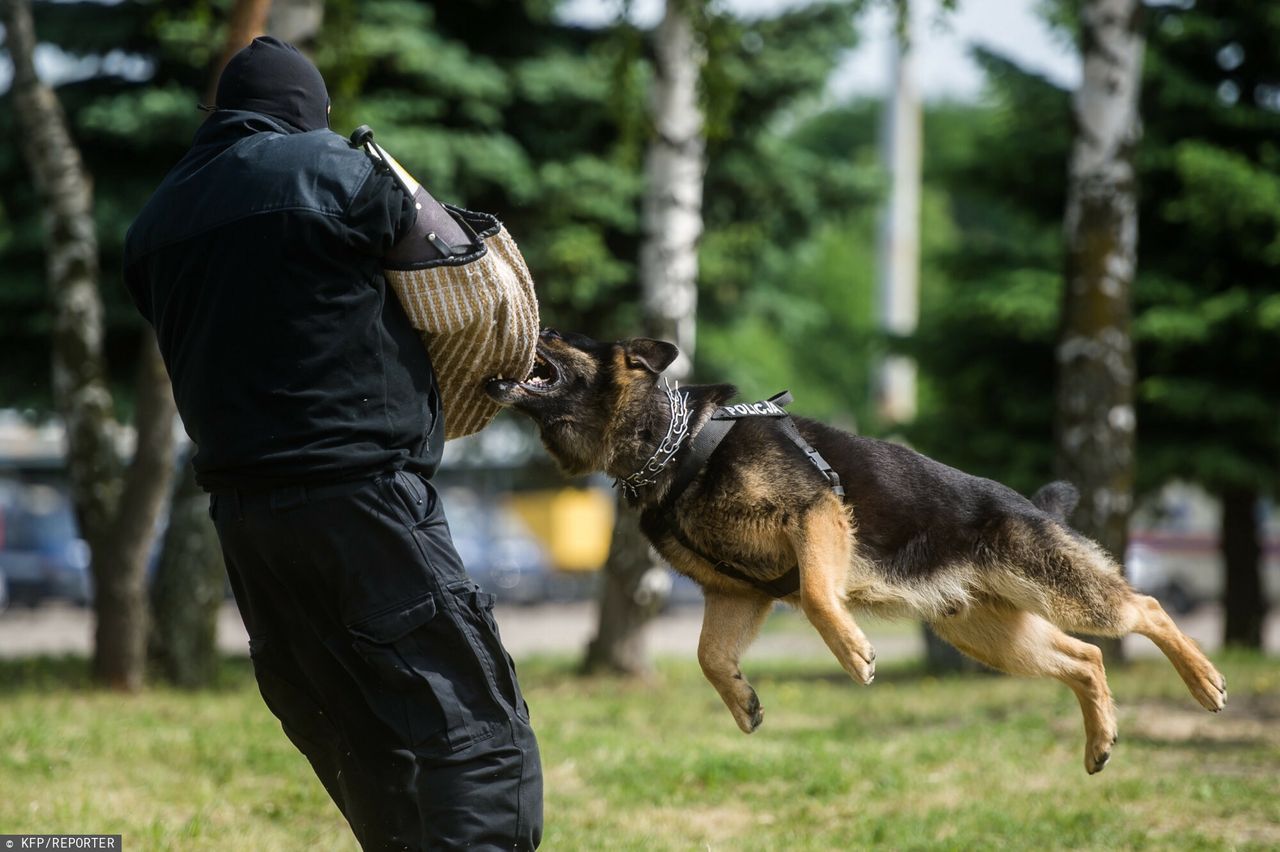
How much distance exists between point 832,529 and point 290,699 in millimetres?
1898

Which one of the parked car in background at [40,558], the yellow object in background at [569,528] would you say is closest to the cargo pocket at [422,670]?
the parked car in background at [40,558]

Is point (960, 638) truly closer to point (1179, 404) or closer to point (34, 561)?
point (1179, 404)

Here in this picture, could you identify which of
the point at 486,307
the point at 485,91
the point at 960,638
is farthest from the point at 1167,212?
the point at 486,307

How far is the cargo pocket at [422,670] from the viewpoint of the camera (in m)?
3.36

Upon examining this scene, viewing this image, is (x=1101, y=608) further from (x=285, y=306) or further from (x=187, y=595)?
(x=187, y=595)

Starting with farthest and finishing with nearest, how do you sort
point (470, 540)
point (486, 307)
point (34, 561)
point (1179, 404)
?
point (470, 540) → point (34, 561) → point (1179, 404) → point (486, 307)

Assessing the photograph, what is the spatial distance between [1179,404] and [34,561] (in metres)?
21.4

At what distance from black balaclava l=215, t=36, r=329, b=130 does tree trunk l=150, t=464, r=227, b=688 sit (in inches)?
257

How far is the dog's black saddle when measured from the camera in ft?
15.1

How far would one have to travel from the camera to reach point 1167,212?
12445 millimetres

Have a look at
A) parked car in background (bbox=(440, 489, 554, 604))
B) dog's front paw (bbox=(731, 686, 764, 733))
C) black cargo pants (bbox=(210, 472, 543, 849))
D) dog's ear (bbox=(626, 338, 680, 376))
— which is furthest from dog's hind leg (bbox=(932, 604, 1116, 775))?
parked car in background (bbox=(440, 489, 554, 604))

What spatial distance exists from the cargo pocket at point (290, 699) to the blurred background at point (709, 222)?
6.28 meters

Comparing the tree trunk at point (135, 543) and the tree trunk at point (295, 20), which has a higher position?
the tree trunk at point (295, 20)

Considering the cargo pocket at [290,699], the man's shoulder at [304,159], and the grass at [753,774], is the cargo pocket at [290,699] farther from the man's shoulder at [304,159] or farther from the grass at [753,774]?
the grass at [753,774]
